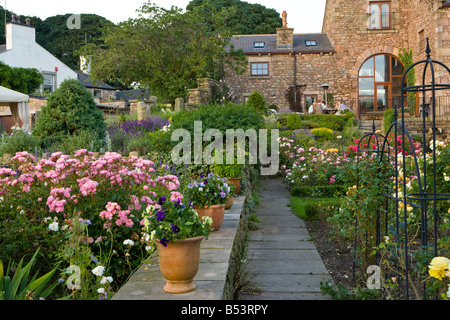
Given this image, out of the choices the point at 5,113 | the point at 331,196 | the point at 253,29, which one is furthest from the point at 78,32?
the point at 331,196

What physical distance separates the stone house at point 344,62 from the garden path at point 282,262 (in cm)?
1602

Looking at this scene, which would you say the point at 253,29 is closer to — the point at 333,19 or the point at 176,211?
the point at 333,19

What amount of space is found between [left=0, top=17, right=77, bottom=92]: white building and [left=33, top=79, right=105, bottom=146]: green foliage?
617 inches

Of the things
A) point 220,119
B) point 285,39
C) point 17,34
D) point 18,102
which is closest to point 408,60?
point 285,39

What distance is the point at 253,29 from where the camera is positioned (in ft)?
109

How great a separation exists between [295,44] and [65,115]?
17.2 m

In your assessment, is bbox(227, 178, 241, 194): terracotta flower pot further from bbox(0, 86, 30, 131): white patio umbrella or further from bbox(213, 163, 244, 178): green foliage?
bbox(0, 86, 30, 131): white patio umbrella

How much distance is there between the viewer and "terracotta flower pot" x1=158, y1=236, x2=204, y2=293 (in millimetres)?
2457

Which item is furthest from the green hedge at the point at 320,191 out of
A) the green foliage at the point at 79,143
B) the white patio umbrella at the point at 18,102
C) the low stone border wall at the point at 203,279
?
the white patio umbrella at the point at 18,102

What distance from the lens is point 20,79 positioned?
19922mm

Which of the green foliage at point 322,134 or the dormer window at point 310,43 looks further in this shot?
the dormer window at point 310,43

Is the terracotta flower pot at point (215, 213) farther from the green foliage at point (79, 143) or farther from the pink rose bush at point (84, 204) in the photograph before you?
the green foliage at point (79, 143)

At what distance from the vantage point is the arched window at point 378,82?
21.8m
